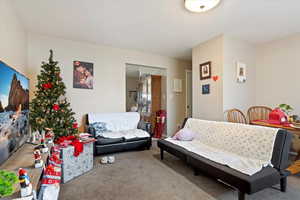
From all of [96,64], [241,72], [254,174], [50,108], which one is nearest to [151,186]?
[254,174]

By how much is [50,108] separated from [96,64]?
5.17 ft

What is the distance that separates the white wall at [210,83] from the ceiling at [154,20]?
243 mm

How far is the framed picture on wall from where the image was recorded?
3.41 meters

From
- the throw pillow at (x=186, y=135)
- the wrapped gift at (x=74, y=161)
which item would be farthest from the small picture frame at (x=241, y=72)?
the wrapped gift at (x=74, y=161)

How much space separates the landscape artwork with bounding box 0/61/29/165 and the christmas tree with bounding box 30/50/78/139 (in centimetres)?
67

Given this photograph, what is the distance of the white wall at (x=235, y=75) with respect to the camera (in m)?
3.16

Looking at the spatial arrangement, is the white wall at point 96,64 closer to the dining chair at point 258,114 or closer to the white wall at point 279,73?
the dining chair at point 258,114

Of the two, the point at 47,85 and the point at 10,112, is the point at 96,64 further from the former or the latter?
the point at 10,112

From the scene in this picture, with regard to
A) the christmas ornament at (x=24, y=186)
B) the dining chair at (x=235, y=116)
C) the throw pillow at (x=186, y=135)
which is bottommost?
the throw pillow at (x=186, y=135)

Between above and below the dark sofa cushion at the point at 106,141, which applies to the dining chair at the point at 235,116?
above

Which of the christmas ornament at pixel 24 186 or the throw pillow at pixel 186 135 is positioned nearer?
the christmas ornament at pixel 24 186

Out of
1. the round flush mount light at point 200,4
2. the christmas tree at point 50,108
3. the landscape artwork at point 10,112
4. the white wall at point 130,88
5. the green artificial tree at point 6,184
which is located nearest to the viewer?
the green artificial tree at point 6,184

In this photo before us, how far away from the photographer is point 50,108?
2.53 meters

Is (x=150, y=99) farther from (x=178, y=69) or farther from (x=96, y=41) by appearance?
(x=96, y=41)
